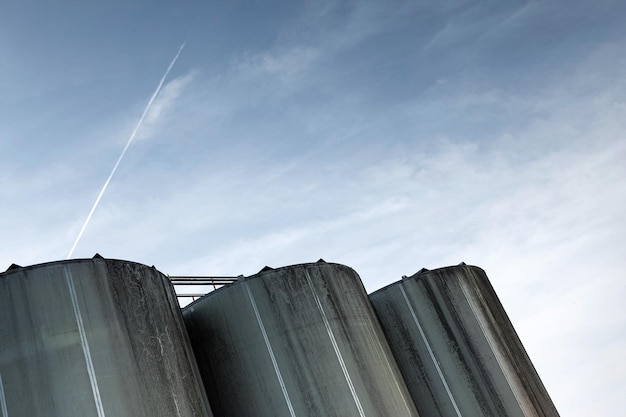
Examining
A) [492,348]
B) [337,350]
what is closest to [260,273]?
[337,350]

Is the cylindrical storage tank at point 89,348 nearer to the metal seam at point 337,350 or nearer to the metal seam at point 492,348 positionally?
the metal seam at point 337,350

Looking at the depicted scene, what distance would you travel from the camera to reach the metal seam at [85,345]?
11016 millimetres

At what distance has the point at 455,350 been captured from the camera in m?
18.6

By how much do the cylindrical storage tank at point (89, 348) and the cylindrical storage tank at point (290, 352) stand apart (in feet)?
5.16

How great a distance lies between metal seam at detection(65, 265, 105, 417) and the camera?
11.0m

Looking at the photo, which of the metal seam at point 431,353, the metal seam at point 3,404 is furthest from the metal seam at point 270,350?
the metal seam at point 431,353

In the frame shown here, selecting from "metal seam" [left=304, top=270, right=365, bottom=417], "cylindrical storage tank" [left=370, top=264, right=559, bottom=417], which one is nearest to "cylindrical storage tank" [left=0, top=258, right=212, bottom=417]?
"metal seam" [left=304, top=270, right=365, bottom=417]

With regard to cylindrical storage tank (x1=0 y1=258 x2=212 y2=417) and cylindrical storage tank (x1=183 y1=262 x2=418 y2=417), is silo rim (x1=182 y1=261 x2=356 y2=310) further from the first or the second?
cylindrical storage tank (x1=0 y1=258 x2=212 y2=417)

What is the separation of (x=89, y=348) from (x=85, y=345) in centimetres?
10

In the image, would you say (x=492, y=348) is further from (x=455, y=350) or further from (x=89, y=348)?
(x=89, y=348)

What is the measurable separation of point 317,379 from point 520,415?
7076 mm

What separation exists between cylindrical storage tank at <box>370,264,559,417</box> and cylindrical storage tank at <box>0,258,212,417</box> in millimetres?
7806

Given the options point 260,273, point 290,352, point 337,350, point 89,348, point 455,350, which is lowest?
point 455,350

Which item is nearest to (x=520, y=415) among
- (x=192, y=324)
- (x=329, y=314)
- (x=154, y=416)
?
(x=329, y=314)
